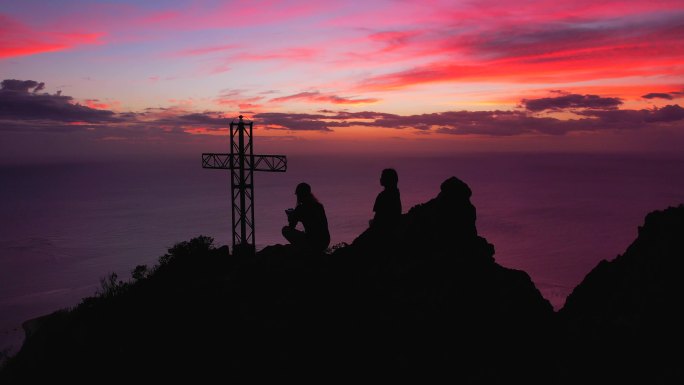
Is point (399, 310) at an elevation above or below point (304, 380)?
above

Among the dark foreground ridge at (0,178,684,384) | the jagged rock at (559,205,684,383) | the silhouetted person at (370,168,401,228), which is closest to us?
the jagged rock at (559,205,684,383)

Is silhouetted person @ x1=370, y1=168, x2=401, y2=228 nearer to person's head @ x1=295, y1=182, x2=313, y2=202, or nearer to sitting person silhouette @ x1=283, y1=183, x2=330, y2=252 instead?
sitting person silhouette @ x1=283, y1=183, x2=330, y2=252

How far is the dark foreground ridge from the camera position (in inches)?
370

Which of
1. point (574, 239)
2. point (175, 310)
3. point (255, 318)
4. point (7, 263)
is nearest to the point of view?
point (255, 318)

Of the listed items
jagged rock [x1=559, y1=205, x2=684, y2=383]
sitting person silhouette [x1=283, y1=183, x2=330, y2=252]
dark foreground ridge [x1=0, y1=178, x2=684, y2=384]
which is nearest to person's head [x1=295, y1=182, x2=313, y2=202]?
sitting person silhouette [x1=283, y1=183, x2=330, y2=252]

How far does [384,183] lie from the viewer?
1245 cm

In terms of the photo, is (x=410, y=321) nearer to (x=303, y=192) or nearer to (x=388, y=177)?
(x=388, y=177)

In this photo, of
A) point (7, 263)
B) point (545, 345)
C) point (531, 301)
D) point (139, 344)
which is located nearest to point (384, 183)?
point (531, 301)

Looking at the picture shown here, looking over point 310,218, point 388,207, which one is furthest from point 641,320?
point 310,218

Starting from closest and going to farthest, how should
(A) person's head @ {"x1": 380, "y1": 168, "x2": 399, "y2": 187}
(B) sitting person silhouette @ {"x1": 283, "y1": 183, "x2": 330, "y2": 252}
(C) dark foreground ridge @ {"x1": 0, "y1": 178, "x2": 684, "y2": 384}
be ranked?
(C) dark foreground ridge @ {"x1": 0, "y1": 178, "x2": 684, "y2": 384} < (A) person's head @ {"x1": 380, "y1": 168, "x2": 399, "y2": 187} < (B) sitting person silhouette @ {"x1": 283, "y1": 183, "x2": 330, "y2": 252}

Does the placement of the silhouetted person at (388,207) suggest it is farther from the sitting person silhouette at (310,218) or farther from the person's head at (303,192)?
the person's head at (303,192)

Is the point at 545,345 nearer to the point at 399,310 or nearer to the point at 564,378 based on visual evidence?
the point at 564,378

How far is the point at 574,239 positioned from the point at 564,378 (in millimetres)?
176312

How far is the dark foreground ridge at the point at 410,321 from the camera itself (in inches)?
370
